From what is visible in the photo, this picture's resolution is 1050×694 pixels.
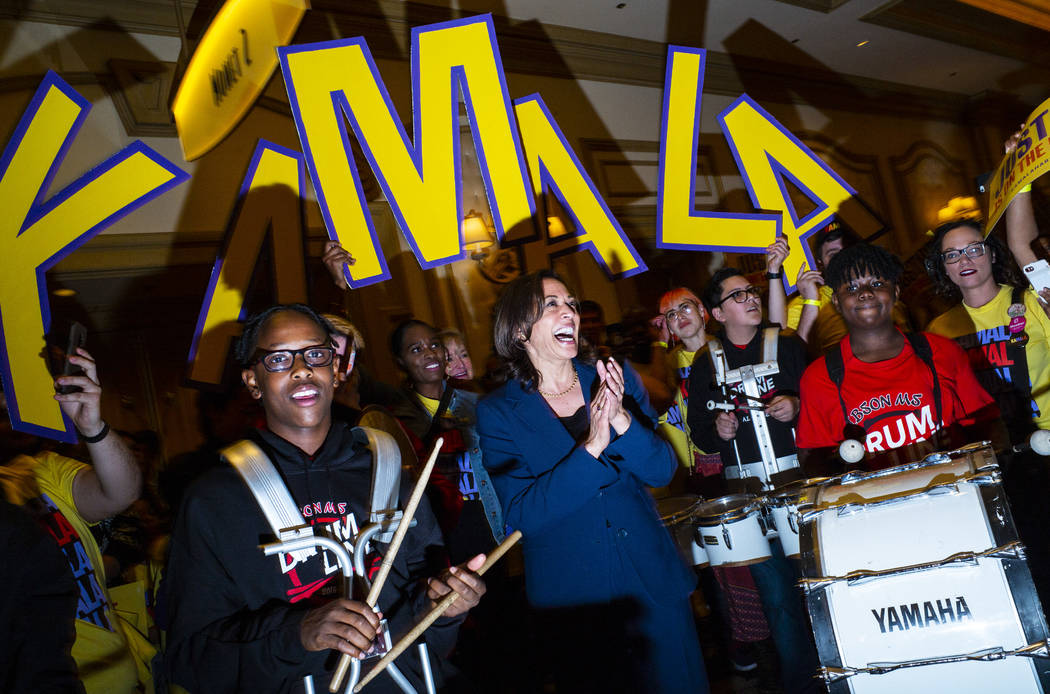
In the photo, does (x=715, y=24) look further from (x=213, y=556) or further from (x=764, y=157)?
(x=213, y=556)

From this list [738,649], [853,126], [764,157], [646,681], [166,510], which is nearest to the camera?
[646,681]

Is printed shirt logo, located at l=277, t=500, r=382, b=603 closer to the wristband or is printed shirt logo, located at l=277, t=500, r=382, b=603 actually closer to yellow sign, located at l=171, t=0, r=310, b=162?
the wristband

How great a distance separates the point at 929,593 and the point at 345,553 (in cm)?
147

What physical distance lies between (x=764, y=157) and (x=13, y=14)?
193 inches

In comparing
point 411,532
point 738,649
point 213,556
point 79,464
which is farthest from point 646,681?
point 79,464

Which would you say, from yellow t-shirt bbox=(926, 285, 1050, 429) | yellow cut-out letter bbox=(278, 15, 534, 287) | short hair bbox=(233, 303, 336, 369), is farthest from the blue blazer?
yellow cut-out letter bbox=(278, 15, 534, 287)

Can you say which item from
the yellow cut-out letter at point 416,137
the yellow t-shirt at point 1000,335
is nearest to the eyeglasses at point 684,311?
the yellow cut-out letter at point 416,137

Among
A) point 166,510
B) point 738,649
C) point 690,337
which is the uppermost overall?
point 690,337

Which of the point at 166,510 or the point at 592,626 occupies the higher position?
the point at 166,510

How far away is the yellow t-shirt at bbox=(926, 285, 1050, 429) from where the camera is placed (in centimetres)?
328

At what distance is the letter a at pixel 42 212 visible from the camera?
12.0 feet

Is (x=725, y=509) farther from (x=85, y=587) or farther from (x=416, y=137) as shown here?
(x=416, y=137)

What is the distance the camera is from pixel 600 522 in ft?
7.61

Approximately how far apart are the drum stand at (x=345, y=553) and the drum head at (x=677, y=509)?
4.09 feet
